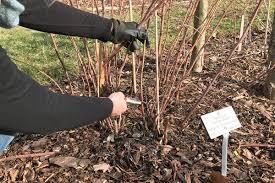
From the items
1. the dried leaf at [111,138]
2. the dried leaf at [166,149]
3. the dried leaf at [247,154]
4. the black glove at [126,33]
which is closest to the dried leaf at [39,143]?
the dried leaf at [111,138]

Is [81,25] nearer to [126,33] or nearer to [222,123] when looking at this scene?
[126,33]

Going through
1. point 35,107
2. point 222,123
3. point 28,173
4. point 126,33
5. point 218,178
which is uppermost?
point 126,33

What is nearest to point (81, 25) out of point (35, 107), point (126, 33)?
point (126, 33)

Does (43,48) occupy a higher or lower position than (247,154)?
higher

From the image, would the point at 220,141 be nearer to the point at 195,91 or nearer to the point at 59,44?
the point at 195,91

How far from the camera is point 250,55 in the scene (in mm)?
3852

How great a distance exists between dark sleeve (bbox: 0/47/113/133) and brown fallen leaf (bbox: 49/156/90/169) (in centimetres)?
68

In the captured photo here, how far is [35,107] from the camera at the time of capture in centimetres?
158

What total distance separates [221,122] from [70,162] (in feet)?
2.60

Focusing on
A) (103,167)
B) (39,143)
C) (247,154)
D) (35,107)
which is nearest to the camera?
(35,107)

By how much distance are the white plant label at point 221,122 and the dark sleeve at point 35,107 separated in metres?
0.56

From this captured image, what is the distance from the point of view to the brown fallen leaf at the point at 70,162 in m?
2.37

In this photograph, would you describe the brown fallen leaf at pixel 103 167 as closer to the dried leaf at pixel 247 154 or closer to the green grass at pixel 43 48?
the dried leaf at pixel 247 154

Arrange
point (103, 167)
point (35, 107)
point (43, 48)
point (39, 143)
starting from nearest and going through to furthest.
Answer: point (35, 107), point (103, 167), point (39, 143), point (43, 48)
